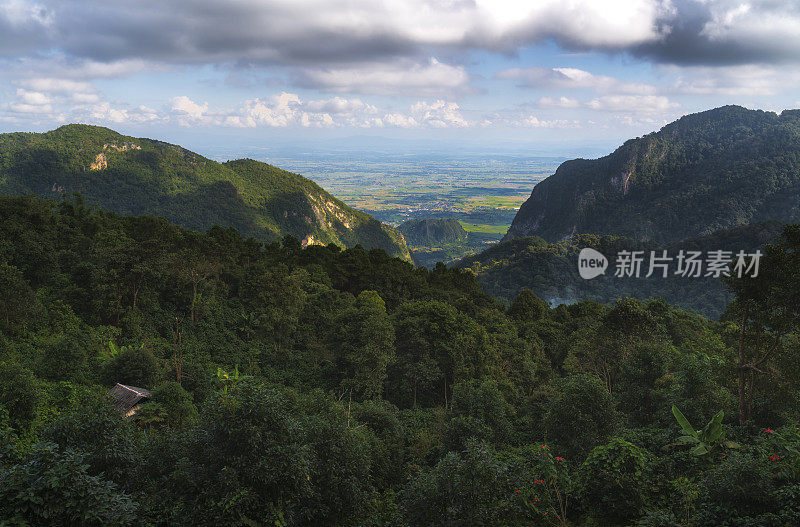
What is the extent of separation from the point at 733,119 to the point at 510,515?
219 m

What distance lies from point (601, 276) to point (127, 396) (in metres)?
99.5

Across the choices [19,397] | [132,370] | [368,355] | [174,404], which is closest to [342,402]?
[368,355]

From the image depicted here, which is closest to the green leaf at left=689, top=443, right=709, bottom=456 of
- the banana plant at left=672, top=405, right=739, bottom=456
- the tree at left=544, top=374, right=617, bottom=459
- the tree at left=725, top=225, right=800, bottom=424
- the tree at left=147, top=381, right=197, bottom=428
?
the banana plant at left=672, top=405, right=739, bottom=456

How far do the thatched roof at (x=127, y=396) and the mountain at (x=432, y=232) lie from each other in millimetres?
171103

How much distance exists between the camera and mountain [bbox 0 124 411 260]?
3757 inches

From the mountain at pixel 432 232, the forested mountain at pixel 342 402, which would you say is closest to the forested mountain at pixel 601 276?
the forested mountain at pixel 342 402

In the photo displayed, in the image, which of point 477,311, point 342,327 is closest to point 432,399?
point 342,327

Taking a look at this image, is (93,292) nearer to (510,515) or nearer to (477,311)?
(510,515)

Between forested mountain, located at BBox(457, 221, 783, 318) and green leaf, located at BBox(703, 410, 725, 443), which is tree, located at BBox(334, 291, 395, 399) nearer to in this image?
green leaf, located at BBox(703, 410, 725, 443)

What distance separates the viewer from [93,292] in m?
22.6

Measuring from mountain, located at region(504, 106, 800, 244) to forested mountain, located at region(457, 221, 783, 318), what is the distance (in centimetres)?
3724

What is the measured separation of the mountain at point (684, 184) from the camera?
118 meters

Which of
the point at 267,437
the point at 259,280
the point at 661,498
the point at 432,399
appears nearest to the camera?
the point at 267,437

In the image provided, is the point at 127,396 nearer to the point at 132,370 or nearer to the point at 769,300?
the point at 132,370
